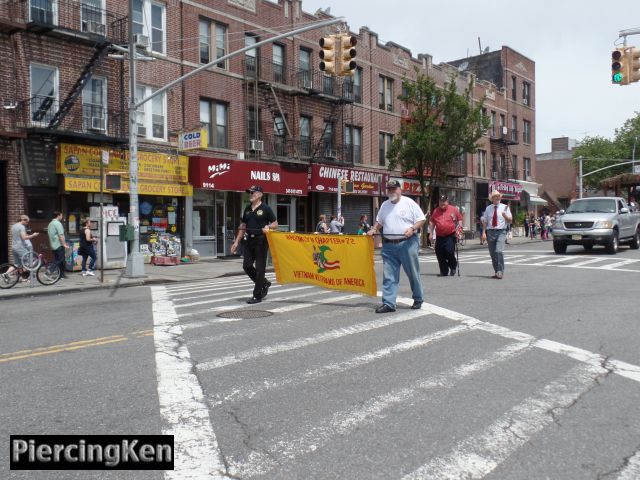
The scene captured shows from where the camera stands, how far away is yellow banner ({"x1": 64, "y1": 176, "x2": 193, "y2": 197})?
19.5m

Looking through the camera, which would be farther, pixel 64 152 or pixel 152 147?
pixel 152 147

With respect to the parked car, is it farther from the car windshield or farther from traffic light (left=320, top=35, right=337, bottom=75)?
traffic light (left=320, top=35, right=337, bottom=75)

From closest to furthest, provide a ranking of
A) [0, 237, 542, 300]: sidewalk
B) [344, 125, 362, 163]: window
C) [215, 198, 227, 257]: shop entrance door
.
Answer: [0, 237, 542, 300]: sidewalk < [215, 198, 227, 257]: shop entrance door < [344, 125, 362, 163]: window

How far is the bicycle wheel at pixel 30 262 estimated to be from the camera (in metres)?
14.9

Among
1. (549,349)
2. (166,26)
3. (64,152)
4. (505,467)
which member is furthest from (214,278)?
(505,467)

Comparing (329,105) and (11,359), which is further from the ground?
(329,105)

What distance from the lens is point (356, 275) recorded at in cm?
1017

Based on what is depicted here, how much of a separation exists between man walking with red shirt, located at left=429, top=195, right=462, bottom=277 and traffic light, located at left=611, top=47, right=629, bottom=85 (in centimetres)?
779

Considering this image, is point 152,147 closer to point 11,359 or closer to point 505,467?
point 11,359

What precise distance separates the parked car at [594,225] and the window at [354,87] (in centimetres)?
1340

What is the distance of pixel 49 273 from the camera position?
50.7ft

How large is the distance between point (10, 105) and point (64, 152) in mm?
2011

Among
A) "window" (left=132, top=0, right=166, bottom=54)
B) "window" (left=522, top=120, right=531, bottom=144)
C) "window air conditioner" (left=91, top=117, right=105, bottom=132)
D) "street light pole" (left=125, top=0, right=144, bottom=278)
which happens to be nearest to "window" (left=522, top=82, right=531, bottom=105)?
"window" (left=522, top=120, right=531, bottom=144)

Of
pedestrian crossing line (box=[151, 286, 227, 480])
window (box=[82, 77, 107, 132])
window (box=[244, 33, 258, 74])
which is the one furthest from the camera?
window (box=[244, 33, 258, 74])
